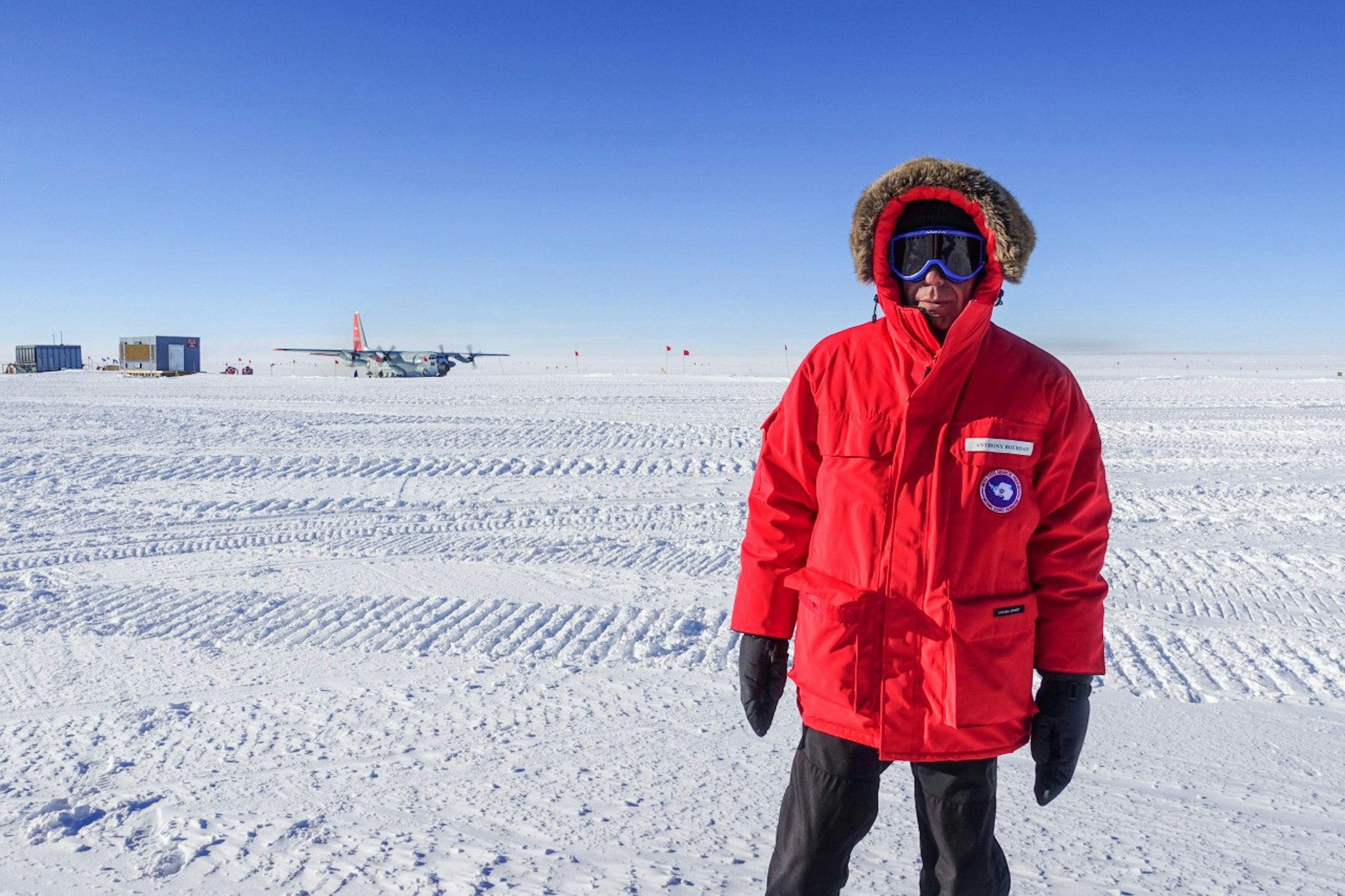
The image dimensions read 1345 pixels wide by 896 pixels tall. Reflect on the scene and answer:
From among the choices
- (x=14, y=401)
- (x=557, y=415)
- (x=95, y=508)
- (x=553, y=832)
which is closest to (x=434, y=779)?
(x=553, y=832)

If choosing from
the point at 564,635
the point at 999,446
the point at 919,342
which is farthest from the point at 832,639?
the point at 564,635

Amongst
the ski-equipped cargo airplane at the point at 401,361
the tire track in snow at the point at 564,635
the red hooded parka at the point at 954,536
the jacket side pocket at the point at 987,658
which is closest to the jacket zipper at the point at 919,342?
the red hooded parka at the point at 954,536

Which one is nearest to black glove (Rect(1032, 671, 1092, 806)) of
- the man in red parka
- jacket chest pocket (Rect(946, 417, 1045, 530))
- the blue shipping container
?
the man in red parka

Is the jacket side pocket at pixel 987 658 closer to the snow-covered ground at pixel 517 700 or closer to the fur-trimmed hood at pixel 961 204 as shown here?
the fur-trimmed hood at pixel 961 204

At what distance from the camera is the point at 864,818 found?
1.83 meters

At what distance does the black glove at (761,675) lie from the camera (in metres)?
1.89

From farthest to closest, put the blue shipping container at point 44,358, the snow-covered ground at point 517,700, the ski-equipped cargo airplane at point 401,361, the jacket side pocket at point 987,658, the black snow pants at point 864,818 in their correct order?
1. the blue shipping container at point 44,358
2. the ski-equipped cargo airplane at point 401,361
3. the snow-covered ground at point 517,700
4. the black snow pants at point 864,818
5. the jacket side pocket at point 987,658

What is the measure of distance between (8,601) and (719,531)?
14.6 feet

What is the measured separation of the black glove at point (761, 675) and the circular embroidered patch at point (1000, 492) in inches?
21.4

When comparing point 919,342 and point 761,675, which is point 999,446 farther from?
point 761,675

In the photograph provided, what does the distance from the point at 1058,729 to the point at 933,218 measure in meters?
1.11

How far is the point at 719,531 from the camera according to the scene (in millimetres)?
6602

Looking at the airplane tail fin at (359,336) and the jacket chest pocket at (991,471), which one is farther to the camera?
the airplane tail fin at (359,336)

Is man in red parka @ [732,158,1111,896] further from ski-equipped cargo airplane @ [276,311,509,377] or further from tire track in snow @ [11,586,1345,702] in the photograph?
ski-equipped cargo airplane @ [276,311,509,377]
